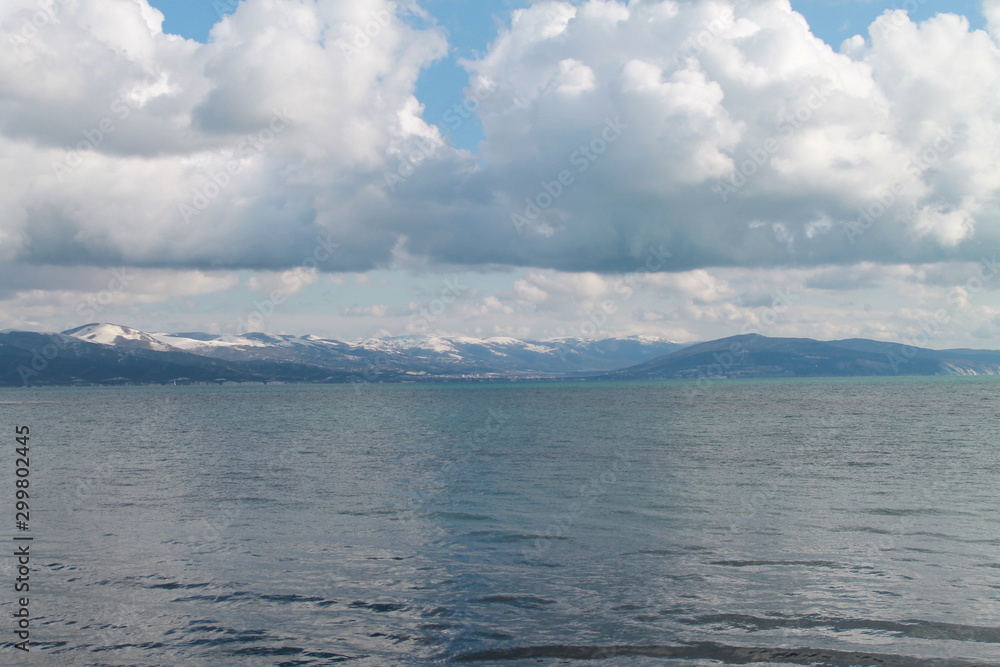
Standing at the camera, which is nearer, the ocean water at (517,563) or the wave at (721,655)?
the wave at (721,655)

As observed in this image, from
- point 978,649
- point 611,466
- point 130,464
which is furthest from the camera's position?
point 130,464

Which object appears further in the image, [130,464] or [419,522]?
[130,464]

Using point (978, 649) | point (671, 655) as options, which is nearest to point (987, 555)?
point (978, 649)

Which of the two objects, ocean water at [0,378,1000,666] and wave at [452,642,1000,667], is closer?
wave at [452,642,1000,667]

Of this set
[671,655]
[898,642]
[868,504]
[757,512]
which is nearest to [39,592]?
[671,655]

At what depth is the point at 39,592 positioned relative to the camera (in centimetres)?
2402

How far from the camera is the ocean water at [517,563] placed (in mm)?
19188

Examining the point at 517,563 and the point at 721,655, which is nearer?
the point at 721,655

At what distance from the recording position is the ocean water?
19188 mm

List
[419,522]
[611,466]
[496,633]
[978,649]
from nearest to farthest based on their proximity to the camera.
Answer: [978,649], [496,633], [419,522], [611,466]

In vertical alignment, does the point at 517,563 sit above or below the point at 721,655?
below

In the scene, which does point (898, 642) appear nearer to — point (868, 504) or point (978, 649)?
point (978, 649)

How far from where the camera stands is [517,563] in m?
27.1

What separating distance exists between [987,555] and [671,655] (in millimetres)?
16179
